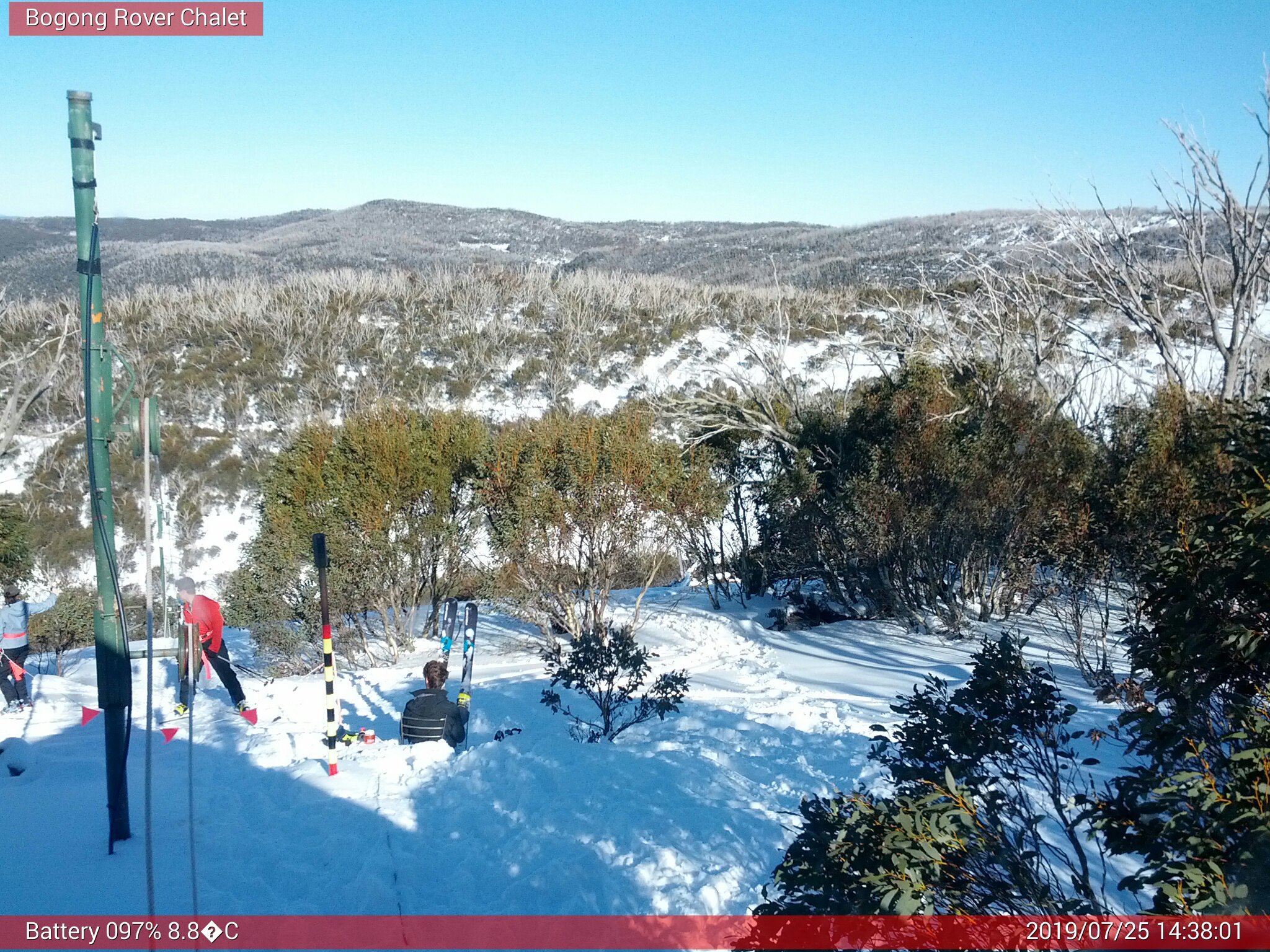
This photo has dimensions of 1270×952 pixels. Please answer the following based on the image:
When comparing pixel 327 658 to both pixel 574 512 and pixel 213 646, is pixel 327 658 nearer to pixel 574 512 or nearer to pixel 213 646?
pixel 213 646

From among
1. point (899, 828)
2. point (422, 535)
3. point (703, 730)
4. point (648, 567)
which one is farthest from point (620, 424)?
point (899, 828)

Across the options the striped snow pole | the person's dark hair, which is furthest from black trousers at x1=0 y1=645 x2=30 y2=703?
the person's dark hair

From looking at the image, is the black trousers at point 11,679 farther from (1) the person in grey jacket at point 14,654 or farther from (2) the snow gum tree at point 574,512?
(2) the snow gum tree at point 574,512

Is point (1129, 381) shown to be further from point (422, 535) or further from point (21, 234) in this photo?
point (21, 234)

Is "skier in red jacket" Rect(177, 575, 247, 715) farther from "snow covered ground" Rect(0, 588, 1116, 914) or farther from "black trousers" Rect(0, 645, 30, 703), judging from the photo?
"black trousers" Rect(0, 645, 30, 703)

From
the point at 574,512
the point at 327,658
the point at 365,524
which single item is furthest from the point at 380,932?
the point at 365,524

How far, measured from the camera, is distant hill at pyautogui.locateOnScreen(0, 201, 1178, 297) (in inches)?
1948

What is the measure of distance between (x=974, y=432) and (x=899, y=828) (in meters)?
9.94

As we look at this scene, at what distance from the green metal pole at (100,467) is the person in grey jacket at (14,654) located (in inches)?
185

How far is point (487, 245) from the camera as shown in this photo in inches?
2869

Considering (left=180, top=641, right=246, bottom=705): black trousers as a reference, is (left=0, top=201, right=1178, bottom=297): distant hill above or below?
above

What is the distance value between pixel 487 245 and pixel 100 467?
72252 millimetres

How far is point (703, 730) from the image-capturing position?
711 cm

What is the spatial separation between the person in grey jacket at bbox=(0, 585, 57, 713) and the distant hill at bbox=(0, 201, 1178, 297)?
125ft
